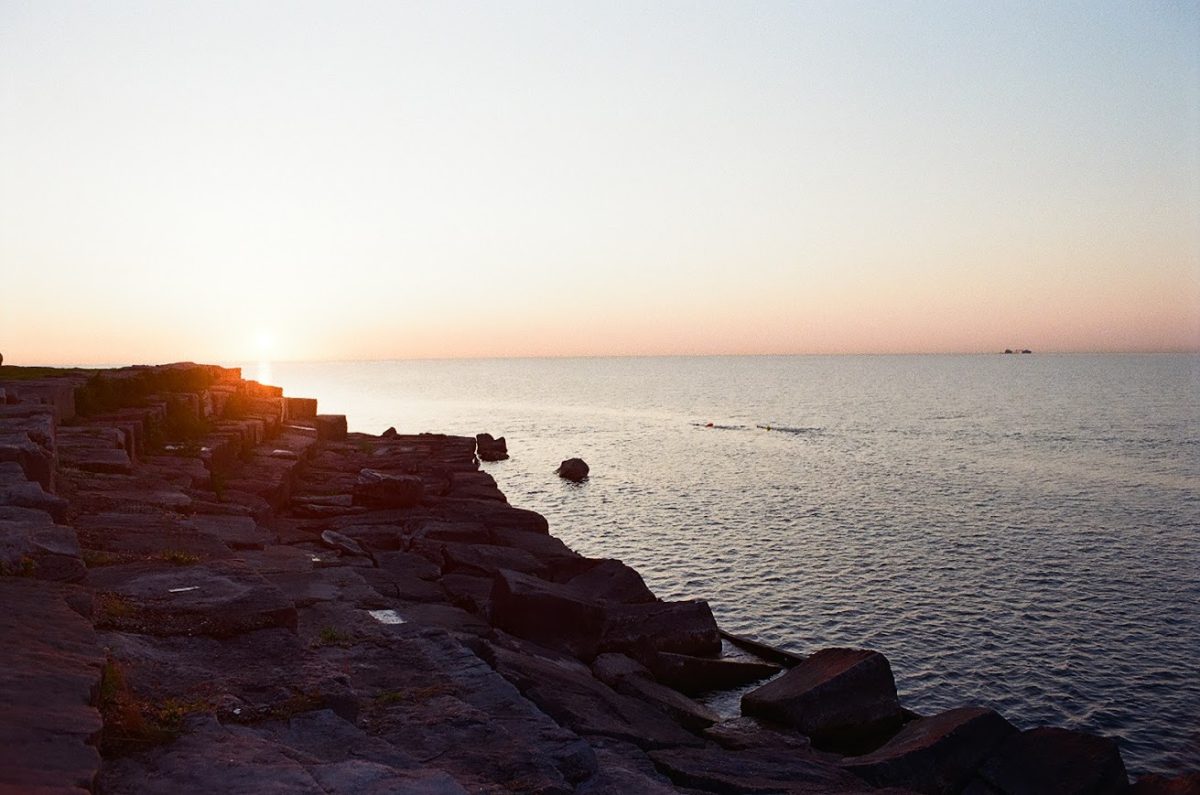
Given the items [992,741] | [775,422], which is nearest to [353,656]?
[992,741]

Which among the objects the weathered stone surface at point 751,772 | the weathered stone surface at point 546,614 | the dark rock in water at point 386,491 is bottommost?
the weathered stone surface at point 751,772

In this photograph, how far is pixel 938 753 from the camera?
12.8m

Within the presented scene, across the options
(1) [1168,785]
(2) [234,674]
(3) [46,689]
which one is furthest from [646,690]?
(3) [46,689]

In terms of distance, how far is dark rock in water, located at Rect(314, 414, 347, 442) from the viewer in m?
42.1

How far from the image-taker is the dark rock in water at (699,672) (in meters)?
17.5

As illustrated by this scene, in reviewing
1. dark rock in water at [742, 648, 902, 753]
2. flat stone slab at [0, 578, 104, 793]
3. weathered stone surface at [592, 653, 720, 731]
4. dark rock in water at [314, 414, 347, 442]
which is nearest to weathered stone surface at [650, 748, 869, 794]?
→ weathered stone surface at [592, 653, 720, 731]

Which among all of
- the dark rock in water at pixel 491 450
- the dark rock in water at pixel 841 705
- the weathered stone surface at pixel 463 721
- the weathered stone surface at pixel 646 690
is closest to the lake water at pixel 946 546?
the dark rock in water at pixel 491 450

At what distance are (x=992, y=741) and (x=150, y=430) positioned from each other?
18.1m

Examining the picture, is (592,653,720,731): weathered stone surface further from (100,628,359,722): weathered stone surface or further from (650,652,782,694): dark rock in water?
(100,628,359,722): weathered stone surface

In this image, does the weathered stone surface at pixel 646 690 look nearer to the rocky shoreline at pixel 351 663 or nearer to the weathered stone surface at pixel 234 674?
the rocky shoreline at pixel 351 663

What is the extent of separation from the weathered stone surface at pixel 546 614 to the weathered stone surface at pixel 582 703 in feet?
5.25

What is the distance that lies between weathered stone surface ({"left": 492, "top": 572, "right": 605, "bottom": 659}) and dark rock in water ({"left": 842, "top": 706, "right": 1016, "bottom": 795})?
5.11 m

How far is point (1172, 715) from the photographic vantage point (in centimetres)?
1730

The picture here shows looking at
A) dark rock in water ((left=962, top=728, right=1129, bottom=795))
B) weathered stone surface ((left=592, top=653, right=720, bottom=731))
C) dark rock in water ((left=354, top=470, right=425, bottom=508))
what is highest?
dark rock in water ((left=354, top=470, right=425, bottom=508))
